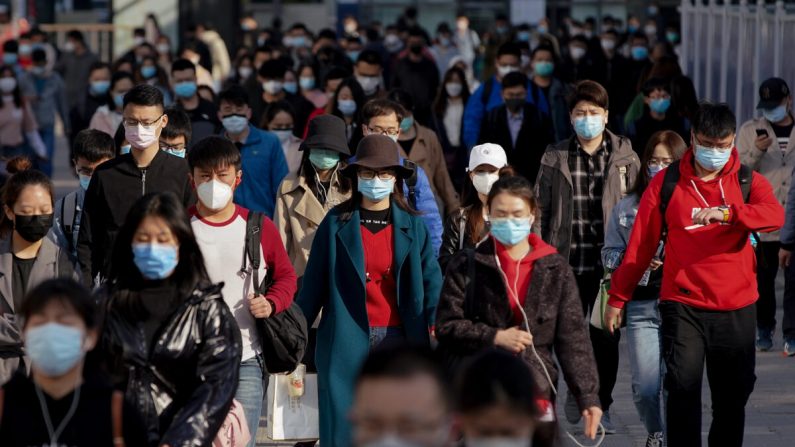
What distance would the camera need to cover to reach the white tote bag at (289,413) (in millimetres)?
7793

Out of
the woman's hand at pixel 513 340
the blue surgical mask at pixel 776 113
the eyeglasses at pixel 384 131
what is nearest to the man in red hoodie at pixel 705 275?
the woman's hand at pixel 513 340

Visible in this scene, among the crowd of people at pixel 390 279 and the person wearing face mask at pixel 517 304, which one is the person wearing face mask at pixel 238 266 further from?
the person wearing face mask at pixel 517 304

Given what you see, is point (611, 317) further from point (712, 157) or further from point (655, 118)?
point (655, 118)

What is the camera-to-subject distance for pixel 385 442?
3684mm

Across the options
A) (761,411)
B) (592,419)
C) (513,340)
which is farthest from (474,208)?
(761,411)

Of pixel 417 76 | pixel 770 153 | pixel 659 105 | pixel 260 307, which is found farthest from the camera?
pixel 417 76

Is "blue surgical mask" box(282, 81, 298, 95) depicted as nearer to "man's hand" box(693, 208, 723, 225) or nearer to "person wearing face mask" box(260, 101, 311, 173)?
"person wearing face mask" box(260, 101, 311, 173)

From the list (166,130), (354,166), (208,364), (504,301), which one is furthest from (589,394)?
(166,130)

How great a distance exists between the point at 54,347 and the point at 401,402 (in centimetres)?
127

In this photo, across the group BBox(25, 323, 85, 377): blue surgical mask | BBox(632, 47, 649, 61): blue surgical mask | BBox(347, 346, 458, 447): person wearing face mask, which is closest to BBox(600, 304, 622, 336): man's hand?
BBox(25, 323, 85, 377): blue surgical mask

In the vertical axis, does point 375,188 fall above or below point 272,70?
below

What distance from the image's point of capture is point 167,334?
544 cm

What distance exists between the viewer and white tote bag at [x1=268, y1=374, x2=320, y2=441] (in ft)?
25.6

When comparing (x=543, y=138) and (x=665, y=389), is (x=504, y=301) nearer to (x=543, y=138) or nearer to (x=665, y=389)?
(x=665, y=389)
